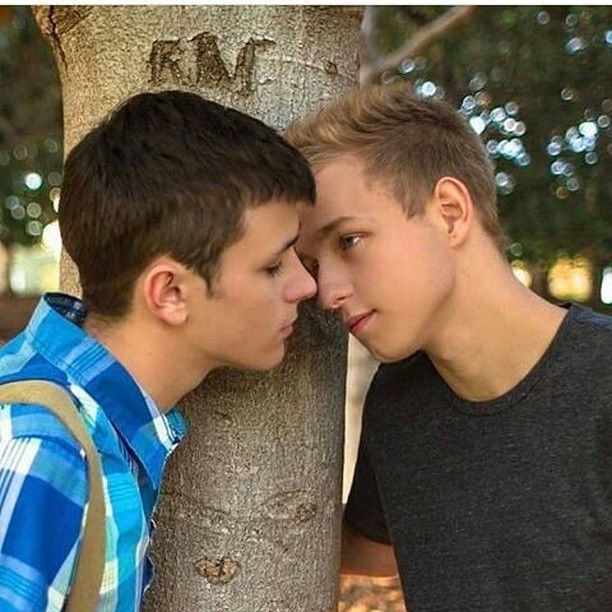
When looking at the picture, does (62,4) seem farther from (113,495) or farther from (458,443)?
(458,443)

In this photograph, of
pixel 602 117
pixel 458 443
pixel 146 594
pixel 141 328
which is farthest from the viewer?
pixel 602 117

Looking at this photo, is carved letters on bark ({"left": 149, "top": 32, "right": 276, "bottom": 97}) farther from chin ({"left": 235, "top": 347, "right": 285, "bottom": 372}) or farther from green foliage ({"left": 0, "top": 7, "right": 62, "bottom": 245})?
green foliage ({"left": 0, "top": 7, "right": 62, "bottom": 245})

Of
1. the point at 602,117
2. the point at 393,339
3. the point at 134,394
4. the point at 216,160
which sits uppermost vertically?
the point at 602,117

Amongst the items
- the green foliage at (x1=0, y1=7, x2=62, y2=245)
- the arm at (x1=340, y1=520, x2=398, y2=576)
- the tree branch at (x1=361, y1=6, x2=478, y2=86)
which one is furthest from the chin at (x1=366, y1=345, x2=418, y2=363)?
the green foliage at (x1=0, y1=7, x2=62, y2=245)

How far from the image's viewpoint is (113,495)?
1177 millimetres

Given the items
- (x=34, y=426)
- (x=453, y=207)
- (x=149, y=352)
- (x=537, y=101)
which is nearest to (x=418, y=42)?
(x=537, y=101)

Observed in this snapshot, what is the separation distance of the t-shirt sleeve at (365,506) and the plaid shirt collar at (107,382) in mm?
572

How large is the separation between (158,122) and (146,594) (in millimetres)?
597

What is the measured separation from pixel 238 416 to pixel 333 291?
0.20 meters

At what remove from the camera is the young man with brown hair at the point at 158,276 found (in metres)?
1.25

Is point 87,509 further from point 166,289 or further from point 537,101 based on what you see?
point 537,101

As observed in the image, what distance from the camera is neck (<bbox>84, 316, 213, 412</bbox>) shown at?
1312mm

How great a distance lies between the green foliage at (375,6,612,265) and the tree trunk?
14.6 ft

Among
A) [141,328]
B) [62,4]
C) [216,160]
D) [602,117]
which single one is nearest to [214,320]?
[141,328]
